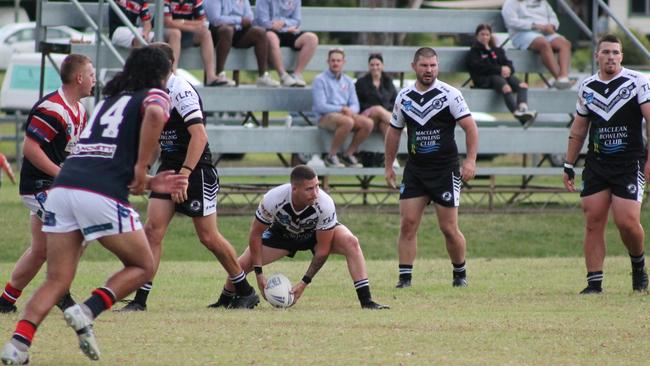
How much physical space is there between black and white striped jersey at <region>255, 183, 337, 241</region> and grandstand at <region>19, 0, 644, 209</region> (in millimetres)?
7276

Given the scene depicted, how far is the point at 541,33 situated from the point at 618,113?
8.90 m

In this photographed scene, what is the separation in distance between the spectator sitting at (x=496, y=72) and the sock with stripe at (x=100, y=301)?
1228cm

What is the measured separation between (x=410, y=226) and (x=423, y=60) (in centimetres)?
155

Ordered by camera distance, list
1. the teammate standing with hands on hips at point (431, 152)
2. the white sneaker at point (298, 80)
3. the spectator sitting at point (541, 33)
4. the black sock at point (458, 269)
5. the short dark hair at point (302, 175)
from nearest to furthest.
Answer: the short dark hair at point (302, 175) < the teammate standing with hands on hips at point (431, 152) < the black sock at point (458, 269) < the white sneaker at point (298, 80) < the spectator sitting at point (541, 33)

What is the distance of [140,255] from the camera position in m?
7.70

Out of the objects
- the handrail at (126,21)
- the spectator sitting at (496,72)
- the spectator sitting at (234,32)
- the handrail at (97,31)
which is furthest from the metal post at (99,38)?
the spectator sitting at (496,72)

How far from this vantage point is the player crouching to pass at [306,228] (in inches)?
403

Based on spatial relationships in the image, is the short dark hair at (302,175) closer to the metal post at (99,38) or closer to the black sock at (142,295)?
the black sock at (142,295)

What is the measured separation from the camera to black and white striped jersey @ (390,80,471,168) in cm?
1216

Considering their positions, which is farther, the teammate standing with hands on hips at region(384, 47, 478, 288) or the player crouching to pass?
the teammate standing with hands on hips at region(384, 47, 478, 288)

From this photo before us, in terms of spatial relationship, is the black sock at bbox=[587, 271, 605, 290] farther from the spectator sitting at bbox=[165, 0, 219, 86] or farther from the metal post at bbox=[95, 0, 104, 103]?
the metal post at bbox=[95, 0, 104, 103]

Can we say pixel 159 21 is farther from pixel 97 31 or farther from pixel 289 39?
pixel 289 39

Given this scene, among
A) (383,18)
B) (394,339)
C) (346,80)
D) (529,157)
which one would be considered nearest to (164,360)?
(394,339)

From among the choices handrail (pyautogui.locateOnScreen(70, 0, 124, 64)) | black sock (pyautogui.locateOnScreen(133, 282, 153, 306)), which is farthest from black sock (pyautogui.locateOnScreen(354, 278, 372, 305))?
handrail (pyautogui.locateOnScreen(70, 0, 124, 64))
